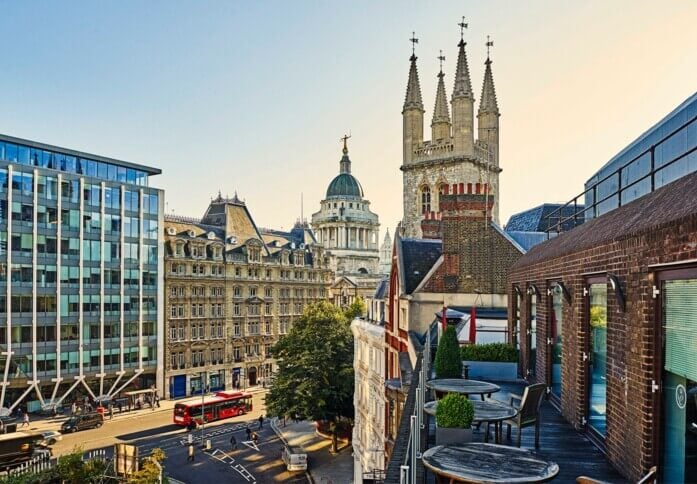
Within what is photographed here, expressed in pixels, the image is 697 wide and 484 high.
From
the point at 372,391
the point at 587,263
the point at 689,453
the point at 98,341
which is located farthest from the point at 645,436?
the point at 98,341

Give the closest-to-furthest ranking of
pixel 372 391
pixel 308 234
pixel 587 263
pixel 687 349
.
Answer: pixel 687 349
pixel 587 263
pixel 372 391
pixel 308 234

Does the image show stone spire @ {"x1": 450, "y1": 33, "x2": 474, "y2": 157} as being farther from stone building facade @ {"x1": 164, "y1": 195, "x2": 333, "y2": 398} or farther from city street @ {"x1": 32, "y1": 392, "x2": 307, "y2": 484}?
city street @ {"x1": 32, "y1": 392, "x2": 307, "y2": 484}

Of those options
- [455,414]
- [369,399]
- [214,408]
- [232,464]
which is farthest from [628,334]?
[214,408]

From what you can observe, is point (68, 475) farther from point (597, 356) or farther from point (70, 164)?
point (70, 164)

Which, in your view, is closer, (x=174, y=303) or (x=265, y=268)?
(x=174, y=303)

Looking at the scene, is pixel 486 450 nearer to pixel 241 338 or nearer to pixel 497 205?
pixel 497 205

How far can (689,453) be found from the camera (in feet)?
22.1

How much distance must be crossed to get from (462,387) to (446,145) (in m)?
53.3

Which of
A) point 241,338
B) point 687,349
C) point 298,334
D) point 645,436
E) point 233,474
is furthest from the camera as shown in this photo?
point 241,338

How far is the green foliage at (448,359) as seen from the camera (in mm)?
13914

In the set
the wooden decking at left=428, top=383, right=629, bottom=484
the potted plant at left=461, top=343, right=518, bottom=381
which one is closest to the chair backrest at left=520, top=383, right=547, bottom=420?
the wooden decking at left=428, top=383, right=629, bottom=484

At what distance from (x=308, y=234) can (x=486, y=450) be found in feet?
279

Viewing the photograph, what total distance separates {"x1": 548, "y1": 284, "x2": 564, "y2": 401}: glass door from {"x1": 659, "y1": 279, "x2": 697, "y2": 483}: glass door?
5.99 m

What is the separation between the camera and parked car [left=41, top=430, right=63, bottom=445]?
41.3m
